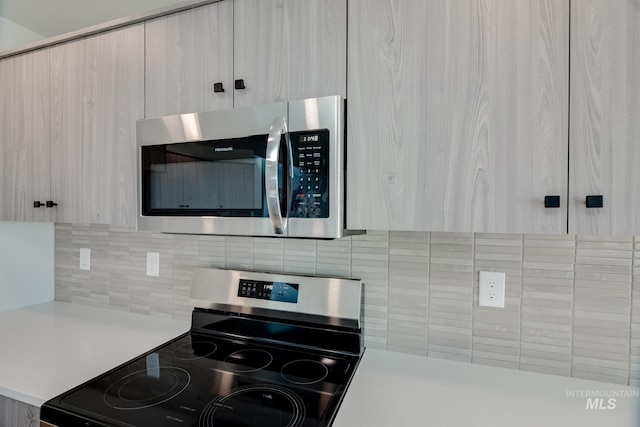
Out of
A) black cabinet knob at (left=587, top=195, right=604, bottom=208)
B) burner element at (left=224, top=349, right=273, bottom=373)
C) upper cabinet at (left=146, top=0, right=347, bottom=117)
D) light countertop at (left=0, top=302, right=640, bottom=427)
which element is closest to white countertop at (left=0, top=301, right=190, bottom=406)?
light countertop at (left=0, top=302, right=640, bottom=427)

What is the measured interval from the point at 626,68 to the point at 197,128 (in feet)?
3.78

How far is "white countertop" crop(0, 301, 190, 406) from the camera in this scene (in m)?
1.00

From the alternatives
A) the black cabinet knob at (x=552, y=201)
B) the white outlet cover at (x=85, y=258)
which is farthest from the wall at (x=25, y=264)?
the black cabinet knob at (x=552, y=201)

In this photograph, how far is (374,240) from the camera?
4.19ft

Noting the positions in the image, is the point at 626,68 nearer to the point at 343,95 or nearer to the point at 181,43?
the point at 343,95

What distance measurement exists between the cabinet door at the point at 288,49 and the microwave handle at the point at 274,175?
6.4 inches

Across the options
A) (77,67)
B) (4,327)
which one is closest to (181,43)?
(77,67)

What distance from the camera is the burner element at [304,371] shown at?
3.44 ft

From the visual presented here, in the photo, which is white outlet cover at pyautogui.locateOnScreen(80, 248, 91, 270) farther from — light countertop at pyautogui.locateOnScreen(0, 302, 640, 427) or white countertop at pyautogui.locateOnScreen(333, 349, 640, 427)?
white countertop at pyautogui.locateOnScreen(333, 349, 640, 427)

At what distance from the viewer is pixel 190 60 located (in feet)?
3.92

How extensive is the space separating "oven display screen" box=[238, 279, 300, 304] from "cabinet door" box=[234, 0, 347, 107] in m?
0.68

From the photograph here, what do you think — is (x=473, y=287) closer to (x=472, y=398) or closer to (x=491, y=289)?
(x=491, y=289)

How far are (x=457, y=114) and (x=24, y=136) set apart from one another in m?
1.79

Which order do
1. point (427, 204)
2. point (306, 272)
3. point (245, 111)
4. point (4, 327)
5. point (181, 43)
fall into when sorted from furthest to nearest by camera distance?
point (4, 327)
point (306, 272)
point (181, 43)
point (245, 111)
point (427, 204)
